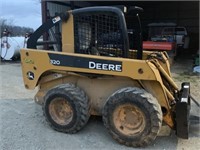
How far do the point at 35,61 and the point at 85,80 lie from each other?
0.93 metres

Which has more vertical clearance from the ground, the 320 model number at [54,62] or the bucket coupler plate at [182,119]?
the 320 model number at [54,62]

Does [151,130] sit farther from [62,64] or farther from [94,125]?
[62,64]

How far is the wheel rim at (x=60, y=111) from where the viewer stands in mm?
4992

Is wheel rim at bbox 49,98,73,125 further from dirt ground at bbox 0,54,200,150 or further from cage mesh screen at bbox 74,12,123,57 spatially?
cage mesh screen at bbox 74,12,123,57

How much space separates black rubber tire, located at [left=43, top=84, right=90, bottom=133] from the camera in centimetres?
480

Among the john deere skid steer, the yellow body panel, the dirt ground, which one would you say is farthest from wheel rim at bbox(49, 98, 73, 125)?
the yellow body panel

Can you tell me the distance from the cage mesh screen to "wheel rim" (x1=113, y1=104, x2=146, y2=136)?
2.90 ft

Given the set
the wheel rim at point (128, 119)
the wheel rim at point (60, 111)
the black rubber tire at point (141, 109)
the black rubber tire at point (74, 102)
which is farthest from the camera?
the wheel rim at point (60, 111)

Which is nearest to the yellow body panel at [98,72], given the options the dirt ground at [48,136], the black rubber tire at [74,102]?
the black rubber tire at [74,102]

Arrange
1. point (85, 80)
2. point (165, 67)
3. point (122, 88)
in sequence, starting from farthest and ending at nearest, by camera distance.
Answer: point (165, 67), point (85, 80), point (122, 88)

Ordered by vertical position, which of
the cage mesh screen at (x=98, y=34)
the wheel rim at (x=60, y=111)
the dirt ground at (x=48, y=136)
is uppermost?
the cage mesh screen at (x=98, y=34)

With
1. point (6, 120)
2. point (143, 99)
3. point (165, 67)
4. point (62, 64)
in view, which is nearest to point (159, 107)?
point (143, 99)

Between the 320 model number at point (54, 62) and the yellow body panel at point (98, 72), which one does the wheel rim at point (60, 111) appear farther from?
the 320 model number at point (54, 62)

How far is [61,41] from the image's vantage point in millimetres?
5238
